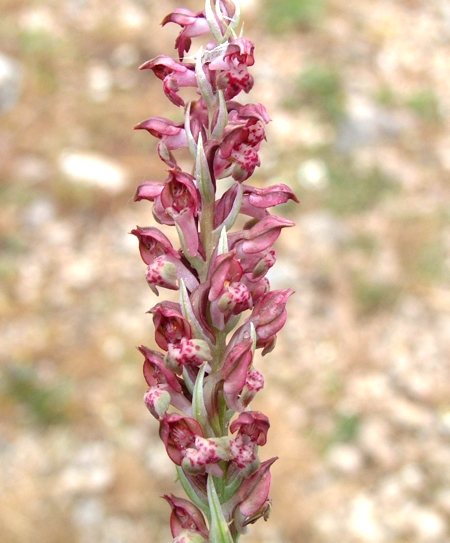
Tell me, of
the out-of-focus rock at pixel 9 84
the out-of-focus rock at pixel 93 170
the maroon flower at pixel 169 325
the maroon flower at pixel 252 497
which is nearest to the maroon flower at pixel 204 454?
the maroon flower at pixel 252 497

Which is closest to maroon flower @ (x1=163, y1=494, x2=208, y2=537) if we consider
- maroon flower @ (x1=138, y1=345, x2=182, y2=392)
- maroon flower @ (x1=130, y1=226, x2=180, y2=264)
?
maroon flower @ (x1=138, y1=345, x2=182, y2=392)

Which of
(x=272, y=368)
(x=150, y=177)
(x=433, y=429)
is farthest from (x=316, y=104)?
(x=433, y=429)

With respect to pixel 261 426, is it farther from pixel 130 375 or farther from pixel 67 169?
pixel 67 169

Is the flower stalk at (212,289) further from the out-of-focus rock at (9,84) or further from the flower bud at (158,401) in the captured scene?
the out-of-focus rock at (9,84)

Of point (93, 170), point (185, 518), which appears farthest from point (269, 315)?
point (93, 170)

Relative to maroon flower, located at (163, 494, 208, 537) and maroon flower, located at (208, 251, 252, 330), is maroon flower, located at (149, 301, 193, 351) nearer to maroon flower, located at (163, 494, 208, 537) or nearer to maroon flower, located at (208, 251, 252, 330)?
maroon flower, located at (208, 251, 252, 330)

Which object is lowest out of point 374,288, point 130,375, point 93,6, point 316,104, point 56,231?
point 130,375

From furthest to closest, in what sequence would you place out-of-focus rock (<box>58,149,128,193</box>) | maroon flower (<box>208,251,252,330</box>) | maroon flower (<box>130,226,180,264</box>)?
1. out-of-focus rock (<box>58,149,128,193</box>)
2. maroon flower (<box>130,226,180,264</box>)
3. maroon flower (<box>208,251,252,330</box>)
